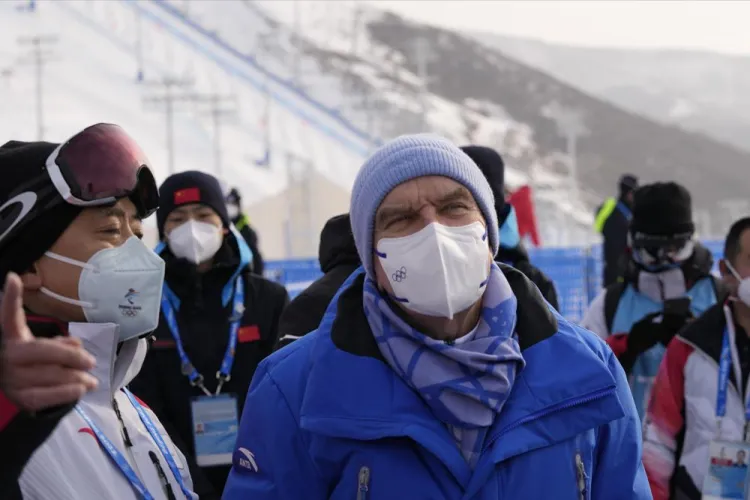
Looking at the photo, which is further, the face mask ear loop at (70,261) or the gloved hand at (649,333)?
the gloved hand at (649,333)

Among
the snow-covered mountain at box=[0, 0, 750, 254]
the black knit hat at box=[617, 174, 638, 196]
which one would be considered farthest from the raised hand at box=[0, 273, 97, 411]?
the snow-covered mountain at box=[0, 0, 750, 254]

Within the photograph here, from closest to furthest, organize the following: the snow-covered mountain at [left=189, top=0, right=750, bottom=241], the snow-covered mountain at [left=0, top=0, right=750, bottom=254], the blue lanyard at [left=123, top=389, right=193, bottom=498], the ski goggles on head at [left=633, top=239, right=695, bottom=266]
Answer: the blue lanyard at [left=123, top=389, right=193, bottom=498] < the ski goggles on head at [left=633, top=239, right=695, bottom=266] < the snow-covered mountain at [left=0, top=0, right=750, bottom=254] < the snow-covered mountain at [left=189, top=0, right=750, bottom=241]

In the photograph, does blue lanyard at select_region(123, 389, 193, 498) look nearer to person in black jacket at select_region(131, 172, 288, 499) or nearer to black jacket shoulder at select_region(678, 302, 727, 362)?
person in black jacket at select_region(131, 172, 288, 499)

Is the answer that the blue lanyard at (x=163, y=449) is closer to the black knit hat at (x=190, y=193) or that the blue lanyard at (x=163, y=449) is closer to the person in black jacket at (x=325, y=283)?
the person in black jacket at (x=325, y=283)

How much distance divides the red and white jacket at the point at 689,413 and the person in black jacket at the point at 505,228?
1.99 ft

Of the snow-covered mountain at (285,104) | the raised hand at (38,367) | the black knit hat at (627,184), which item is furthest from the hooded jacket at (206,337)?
the snow-covered mountain at (285,104)

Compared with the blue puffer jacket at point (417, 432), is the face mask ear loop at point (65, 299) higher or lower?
higher

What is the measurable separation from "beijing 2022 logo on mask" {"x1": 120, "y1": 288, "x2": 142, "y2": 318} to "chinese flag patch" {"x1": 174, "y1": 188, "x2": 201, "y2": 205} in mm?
2359

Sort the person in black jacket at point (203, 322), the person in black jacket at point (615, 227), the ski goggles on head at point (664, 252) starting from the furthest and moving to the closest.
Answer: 1. the person in black jacket at point (615, 227)
2. the ski goggles on head at point (664, 252)
3. the person in black jacket at point (203, 322)

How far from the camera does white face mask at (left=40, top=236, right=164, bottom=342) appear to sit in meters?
2.64

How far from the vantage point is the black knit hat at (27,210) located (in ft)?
8.13

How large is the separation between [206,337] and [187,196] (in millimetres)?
795

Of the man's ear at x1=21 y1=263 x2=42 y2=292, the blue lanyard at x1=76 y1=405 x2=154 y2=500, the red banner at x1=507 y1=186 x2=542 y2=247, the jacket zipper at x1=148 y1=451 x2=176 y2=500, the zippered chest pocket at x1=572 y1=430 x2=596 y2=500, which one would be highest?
the man's ear at x1=21 y1=263 x2=42 y2=292

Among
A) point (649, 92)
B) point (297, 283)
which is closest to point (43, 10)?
point (297, 283)
